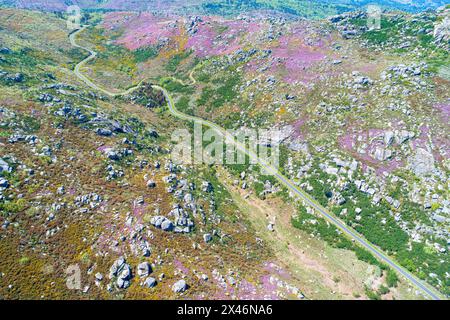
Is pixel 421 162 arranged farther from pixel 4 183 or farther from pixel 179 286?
pixel 4 183

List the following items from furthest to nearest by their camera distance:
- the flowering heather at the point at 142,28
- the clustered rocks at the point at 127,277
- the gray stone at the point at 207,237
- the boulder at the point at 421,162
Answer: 1. the flowering heather at the point at 142,28
2. the boulder at the point at 421,162
3. the gray stone at the point at 207,237
4. the clustered rocks at the point at 127,277

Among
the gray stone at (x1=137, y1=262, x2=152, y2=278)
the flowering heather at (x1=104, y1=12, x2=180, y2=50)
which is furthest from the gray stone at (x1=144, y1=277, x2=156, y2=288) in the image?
the flowering heather at (x1=104, y1=12, x2=180, y2=50)

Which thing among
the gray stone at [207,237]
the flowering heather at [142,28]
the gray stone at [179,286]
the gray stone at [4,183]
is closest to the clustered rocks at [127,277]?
the gray stone at [179,286]

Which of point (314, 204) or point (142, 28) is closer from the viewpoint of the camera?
point (314, 204)

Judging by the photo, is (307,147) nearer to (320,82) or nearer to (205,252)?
(320,82)

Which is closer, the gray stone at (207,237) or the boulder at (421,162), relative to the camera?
the gray stone at (207,237)

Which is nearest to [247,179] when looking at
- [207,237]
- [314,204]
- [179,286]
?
[314,204]

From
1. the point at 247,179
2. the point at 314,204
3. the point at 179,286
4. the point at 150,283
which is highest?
the point at 247,179

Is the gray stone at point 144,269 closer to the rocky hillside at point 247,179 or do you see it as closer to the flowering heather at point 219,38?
the rocky hillside at point 247,179

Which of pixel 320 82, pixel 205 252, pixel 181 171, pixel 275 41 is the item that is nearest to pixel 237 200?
pixel 181 171

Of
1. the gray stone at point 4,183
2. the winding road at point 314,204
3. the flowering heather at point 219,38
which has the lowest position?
the winding road at point 314,204

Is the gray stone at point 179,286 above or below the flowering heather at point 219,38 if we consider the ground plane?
below
